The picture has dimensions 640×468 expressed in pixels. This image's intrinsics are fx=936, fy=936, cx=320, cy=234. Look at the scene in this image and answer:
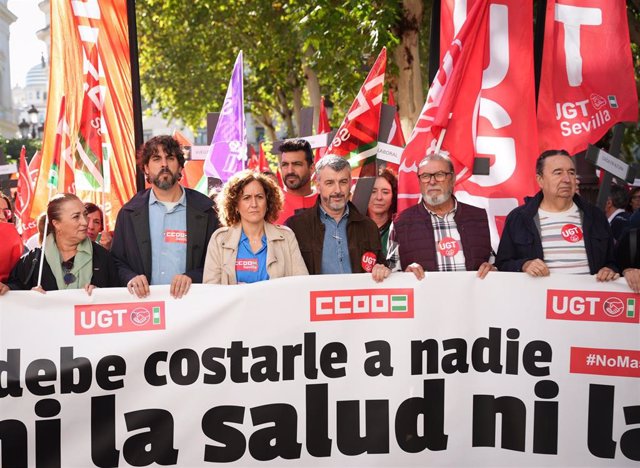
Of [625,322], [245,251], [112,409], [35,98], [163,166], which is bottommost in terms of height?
[112,409]

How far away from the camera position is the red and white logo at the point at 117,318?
485cm

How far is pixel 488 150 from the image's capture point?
6.27 meters

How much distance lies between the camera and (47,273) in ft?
16.8

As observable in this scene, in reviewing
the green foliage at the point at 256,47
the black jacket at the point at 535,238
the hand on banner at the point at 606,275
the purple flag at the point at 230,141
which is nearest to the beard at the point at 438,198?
the black jacket at the point at 535,238

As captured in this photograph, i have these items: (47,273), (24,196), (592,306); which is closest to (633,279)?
(592,306)

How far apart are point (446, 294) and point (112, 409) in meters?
1.84

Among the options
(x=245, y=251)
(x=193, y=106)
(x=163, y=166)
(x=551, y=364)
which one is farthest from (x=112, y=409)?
(x=193, y=106)

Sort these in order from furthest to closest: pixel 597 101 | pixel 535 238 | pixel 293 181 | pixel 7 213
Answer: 1. pixel 293 181
2. pixel 597 101
3. pixel 7 213
4. pixel 535 238

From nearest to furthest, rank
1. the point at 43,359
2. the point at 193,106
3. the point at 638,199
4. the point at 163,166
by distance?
the point at 43,359 → the point at 163,166 → the point at 638,199 → the point at 193,106

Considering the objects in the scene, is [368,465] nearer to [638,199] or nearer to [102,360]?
[102,360]

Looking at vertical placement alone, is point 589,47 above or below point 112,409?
above

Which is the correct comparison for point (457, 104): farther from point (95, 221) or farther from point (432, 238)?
point (95, 221)

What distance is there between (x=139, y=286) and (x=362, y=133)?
2900mm

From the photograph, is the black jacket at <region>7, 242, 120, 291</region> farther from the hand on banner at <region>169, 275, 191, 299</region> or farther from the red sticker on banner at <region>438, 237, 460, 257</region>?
the red sticker on banner at <region>438, 237, 460, 257</region>
